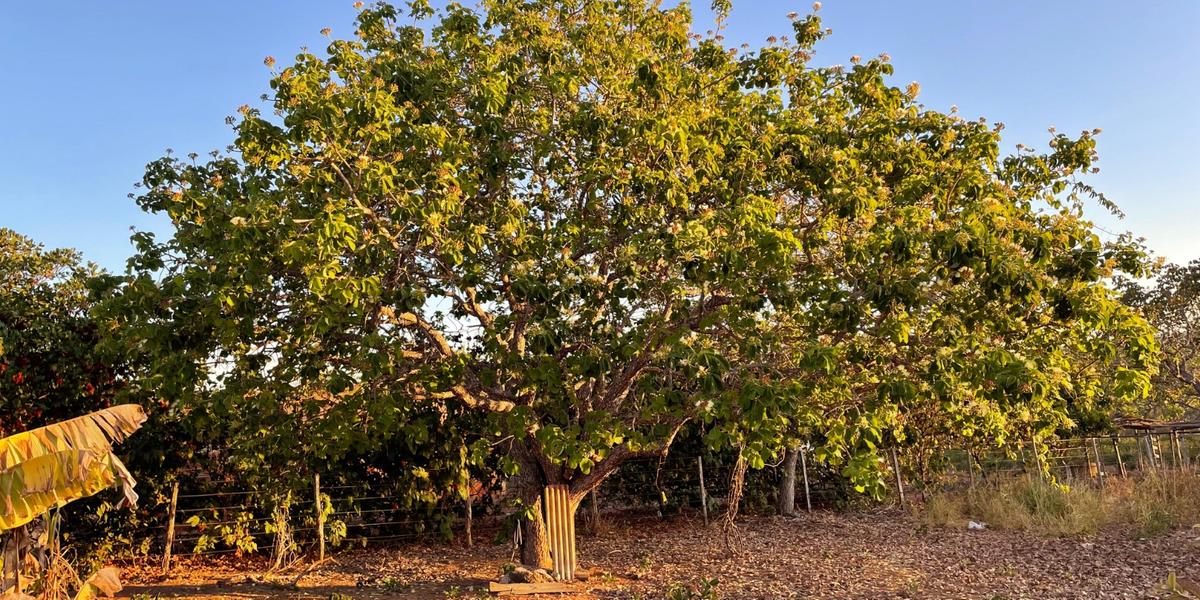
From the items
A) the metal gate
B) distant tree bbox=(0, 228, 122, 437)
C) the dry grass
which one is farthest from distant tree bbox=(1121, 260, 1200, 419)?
distant tree bbox=(0, 228, 122, 437)

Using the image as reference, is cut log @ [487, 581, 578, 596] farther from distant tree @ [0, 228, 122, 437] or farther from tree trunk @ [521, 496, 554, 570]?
distant tree @ [0, 228, 122, 437]

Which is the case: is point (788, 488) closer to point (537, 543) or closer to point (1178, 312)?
point (537, 543)

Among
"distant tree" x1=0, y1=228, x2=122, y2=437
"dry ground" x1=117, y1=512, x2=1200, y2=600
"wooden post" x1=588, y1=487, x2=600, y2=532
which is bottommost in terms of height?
"dry ground" x1=117, y1=512, x2=1200, y2=600

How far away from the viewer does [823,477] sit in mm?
15516

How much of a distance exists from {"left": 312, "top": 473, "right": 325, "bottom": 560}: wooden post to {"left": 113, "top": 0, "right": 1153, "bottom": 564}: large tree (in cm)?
228

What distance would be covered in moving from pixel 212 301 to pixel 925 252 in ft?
20.4

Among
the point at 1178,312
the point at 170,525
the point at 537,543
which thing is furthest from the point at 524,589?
the point at 1178,312

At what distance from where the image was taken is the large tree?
643 centimetres

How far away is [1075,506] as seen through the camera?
37.9ft

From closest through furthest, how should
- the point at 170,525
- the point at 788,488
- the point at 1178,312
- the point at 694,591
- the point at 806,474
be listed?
the point at 694,591 < the point at 170,525 < the point at 788,488 < the point at 806,474 < the point at 1178,312

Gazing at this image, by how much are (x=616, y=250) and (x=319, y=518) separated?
20.7ft

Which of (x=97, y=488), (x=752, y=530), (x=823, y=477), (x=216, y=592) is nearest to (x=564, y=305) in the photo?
(x=97, y=488)

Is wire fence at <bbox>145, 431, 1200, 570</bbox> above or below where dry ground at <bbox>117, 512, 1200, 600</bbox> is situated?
above

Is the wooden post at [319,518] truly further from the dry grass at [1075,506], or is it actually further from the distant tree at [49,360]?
the dry grass at [1075,506]
